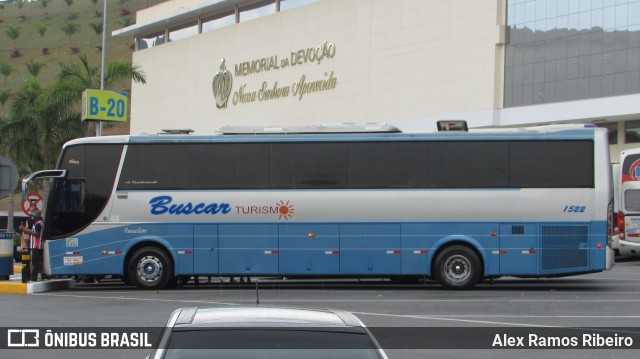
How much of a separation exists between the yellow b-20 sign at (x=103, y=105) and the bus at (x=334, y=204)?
51.8ft

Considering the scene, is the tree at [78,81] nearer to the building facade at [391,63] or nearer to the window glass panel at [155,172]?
the building facade at [391,63]

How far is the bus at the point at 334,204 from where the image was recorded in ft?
66.4

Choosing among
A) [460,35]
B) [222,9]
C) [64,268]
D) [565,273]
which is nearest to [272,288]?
[64,268]

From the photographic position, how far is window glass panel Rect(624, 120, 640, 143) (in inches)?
1802

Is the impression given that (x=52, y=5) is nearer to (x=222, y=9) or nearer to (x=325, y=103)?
(x=222, y=9)

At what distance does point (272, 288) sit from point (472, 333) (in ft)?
30.2

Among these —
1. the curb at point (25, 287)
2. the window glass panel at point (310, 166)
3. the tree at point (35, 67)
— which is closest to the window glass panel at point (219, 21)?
the curb at point (25, 287)

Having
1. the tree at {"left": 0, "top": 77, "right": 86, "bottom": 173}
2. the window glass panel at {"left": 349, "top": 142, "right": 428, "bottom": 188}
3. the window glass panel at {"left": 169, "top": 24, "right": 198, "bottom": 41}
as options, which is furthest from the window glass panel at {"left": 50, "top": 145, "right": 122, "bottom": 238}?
the window glass panel at {"left": 169, "top": 24, "right": 198, "bottom": 41}

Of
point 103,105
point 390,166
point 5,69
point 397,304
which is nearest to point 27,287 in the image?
point 390,166

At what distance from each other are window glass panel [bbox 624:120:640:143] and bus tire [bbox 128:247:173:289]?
3098 centimetres

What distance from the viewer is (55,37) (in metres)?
158

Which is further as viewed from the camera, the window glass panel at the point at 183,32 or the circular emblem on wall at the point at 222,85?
the window glass panel at the point at 183,32

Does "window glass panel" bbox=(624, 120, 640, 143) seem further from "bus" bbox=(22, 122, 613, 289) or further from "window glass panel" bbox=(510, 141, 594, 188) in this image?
"window glass panel" bbox=(510, 141, 594, 188)

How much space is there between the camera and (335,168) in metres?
20.8
